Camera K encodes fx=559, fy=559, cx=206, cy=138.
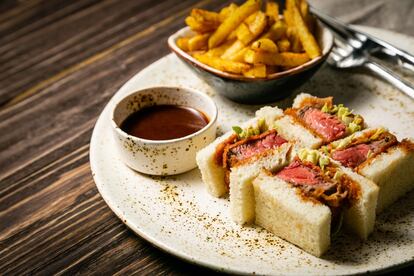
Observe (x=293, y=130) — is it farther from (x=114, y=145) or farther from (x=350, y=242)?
(x=114, y=145)

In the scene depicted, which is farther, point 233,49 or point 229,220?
point 233,49

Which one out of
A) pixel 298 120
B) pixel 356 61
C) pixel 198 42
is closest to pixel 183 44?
pixel 198 42

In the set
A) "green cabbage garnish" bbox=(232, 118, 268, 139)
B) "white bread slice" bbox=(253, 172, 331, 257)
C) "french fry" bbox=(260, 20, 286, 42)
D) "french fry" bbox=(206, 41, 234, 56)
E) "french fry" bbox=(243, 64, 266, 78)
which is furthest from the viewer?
"french fry" bbox=(206, 41, 234, 56)

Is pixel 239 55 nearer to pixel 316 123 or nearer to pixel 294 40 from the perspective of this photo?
pixel 294 40

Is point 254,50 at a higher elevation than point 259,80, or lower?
higher

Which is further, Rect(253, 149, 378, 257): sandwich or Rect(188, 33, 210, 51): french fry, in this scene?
Rect(188, 33, 210, 51): french fry

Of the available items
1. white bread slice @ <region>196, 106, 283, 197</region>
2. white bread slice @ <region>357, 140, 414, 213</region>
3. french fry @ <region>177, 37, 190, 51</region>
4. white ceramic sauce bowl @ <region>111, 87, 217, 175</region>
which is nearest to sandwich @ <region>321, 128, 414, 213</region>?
white bread slice @ <region>357, 140, 414, 213</region>

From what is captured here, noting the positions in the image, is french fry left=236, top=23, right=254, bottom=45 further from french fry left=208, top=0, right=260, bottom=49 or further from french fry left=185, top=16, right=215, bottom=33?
french fry left=185, top=16, right=215, bottom=33

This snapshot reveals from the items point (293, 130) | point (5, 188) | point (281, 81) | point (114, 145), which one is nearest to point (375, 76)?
point (281, 81)

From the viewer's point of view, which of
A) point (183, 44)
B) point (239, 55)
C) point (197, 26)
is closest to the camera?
point (239, 55)
